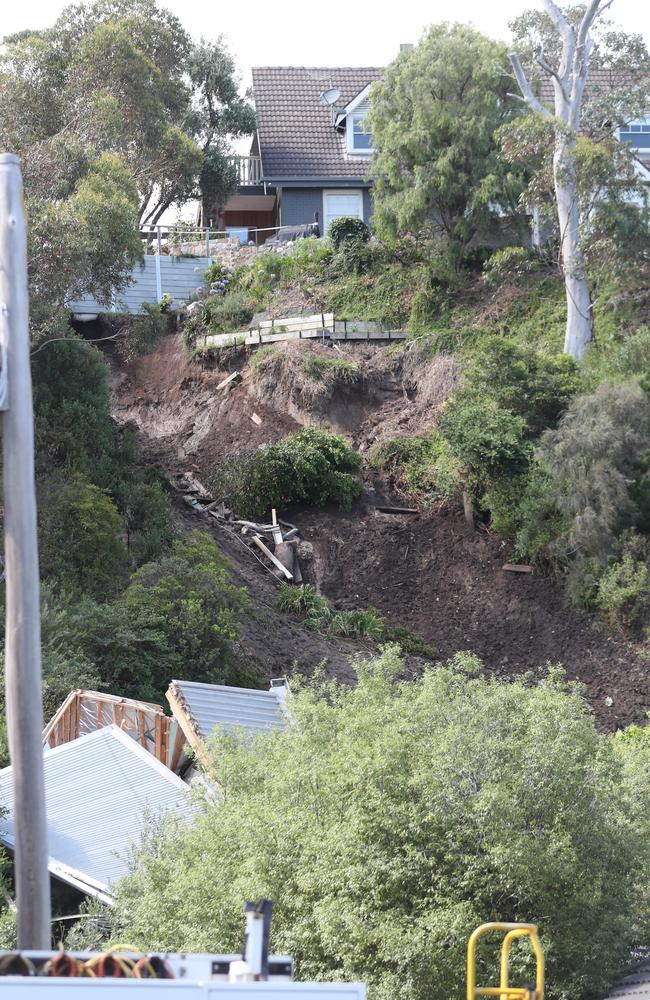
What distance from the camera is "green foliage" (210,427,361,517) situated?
30.9 metres

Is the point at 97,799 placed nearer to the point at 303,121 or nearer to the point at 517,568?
the point at 517,568

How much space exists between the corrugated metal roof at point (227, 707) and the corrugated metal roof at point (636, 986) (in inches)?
232

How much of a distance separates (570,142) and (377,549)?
11.7 metres

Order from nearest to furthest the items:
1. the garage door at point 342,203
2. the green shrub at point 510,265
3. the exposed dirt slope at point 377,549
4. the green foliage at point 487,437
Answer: the exposed dirt slope at point 377,549 → the green foliage at point 487,437 → the green shrub at point 510,265 → the garage door at point 342,203

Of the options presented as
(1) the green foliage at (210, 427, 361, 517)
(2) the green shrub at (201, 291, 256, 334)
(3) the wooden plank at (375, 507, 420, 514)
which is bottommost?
(3) the wooden plank at (375, 507, 420, 514)

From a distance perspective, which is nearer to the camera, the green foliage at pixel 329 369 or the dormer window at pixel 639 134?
the green foliage at pixel 329 369

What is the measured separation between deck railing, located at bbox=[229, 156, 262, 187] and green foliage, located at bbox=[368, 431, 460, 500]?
18559 millimetres

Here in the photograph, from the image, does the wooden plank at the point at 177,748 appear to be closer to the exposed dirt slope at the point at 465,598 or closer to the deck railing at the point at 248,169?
the exposed dirt slope at the point at 465,598

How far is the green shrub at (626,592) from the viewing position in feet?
88.0

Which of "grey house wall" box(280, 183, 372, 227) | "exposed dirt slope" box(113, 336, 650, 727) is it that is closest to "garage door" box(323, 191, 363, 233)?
"grey house wall" box(280, 183, 372, 227)

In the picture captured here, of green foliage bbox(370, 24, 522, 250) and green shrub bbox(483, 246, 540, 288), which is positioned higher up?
green foliage bbox(370, 24, 522, 250)

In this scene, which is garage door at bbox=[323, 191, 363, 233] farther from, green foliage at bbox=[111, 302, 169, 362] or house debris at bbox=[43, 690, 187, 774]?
house debris at bbox=[43, 690, 187, 774]

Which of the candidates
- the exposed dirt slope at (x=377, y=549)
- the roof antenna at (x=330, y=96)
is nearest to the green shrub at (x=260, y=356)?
the exposed dirt slope at (x=377, y=549)

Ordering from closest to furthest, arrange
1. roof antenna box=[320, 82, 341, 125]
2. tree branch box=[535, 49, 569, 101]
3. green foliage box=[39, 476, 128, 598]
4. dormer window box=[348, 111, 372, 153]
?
green foliage box=[39, 476, 128, 598] → tree branch box=[535, 49, 569, 101] → dormer window box=[348, 111, 372, 153] → roof antenna box=[320, 82, 341, 125]
